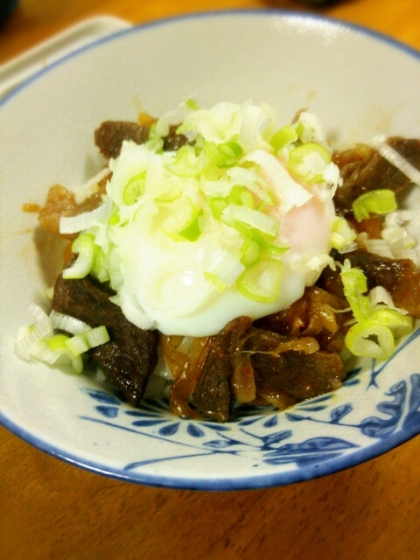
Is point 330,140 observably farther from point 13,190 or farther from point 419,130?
point 13,190

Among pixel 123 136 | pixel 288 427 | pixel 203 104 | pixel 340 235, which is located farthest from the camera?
pixel 203 104

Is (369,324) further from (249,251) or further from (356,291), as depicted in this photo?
(249,251)

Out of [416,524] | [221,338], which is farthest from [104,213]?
[416,524]

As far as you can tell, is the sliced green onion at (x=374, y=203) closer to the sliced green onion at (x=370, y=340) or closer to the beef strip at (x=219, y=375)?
the sliced green onion at (x=370, y=340)

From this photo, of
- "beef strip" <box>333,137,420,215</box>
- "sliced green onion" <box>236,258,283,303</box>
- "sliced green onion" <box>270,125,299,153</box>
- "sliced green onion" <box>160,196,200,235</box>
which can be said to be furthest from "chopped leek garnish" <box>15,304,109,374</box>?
"beef strip" <box>333,137,420,215</box>

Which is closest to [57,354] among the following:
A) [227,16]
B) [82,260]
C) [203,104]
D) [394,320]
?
[82,260]

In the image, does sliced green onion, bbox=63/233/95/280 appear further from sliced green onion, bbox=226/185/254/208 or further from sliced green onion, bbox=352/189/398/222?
sliced green onion, bbox=352/189/398/222
